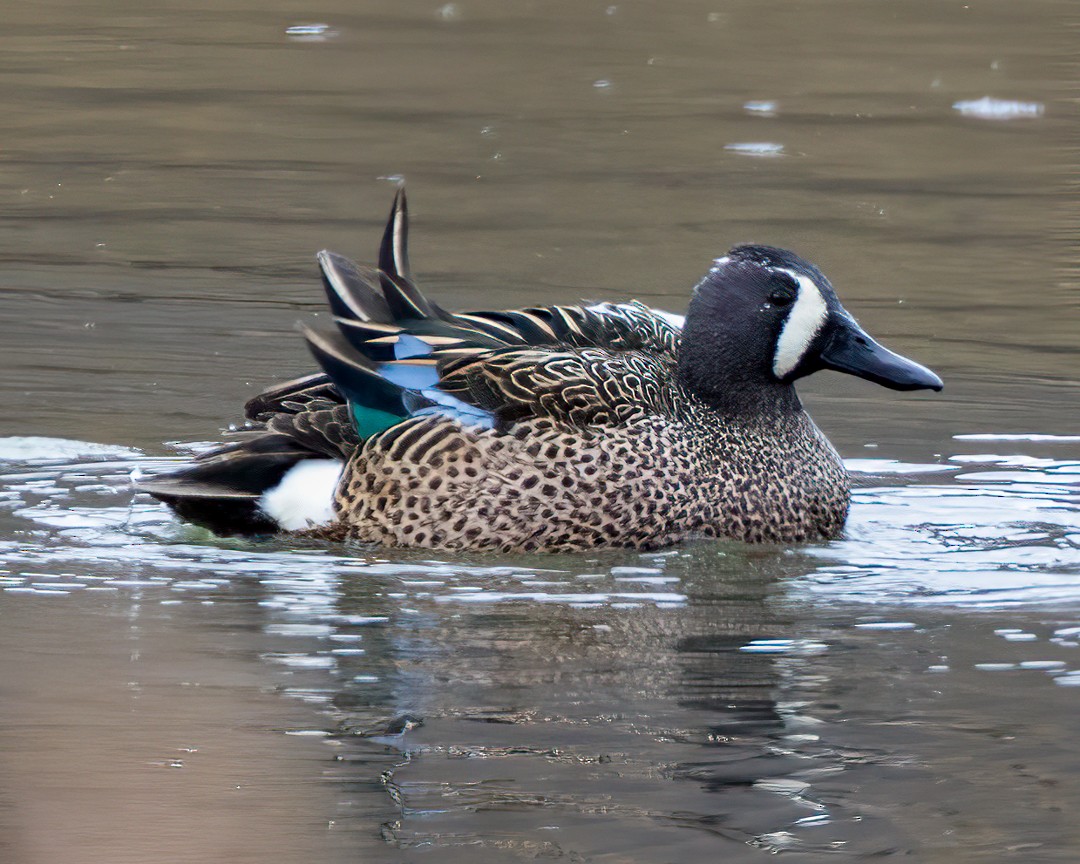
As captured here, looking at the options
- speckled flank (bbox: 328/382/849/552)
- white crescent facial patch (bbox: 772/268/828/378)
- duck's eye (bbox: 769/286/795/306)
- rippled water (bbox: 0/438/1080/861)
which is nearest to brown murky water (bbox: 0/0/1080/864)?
rippled water (bbox: 0/438/1080/861)

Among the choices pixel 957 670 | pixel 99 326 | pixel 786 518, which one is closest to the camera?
pixel 957 670

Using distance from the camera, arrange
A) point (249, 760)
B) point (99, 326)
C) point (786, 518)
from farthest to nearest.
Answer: point (99, 326) < point (786, 518) < point (249, 760)

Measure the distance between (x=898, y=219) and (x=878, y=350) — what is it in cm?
549

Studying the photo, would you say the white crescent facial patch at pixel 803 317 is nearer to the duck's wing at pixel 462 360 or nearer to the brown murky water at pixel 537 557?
the duck's wing at pixel 462 360

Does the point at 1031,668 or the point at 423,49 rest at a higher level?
the point at 423,49

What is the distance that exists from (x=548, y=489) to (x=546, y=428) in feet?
0.64

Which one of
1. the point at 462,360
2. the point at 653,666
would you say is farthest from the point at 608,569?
the point at 653,666

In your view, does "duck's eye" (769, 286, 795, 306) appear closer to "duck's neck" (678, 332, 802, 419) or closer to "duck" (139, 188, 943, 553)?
"duck" (139, 188, 943, 553)

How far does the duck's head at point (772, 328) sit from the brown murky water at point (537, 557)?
0.60m

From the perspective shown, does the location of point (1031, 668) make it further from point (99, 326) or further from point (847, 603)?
point (99, 326)

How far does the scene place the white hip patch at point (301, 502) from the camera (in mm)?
7082

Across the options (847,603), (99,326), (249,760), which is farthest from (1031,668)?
(99,326)

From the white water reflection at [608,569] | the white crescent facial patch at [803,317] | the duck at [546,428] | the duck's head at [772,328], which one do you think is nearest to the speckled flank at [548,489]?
the duck at [546,428]

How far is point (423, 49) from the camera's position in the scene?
16.9 m
